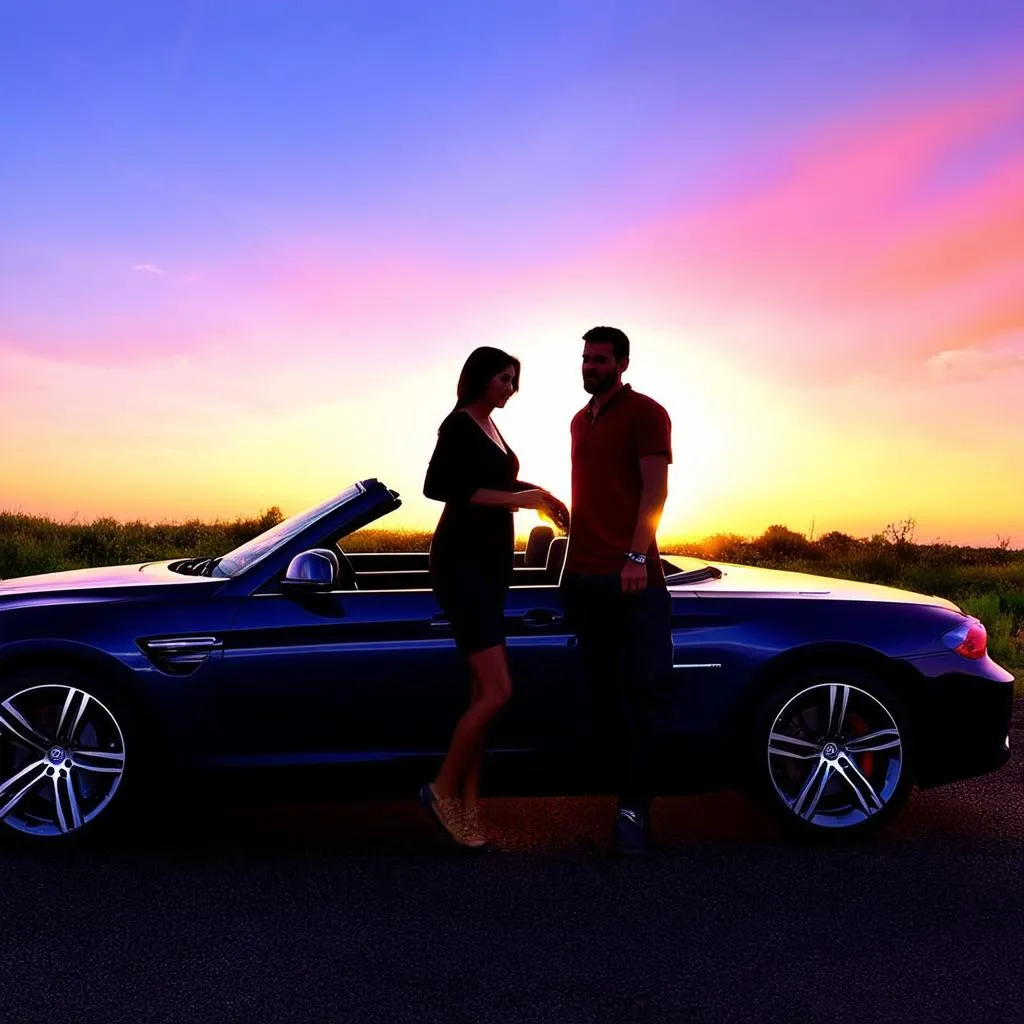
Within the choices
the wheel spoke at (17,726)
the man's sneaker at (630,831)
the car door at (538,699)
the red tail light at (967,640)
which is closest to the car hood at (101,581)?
the wheel spoke at (17,726)

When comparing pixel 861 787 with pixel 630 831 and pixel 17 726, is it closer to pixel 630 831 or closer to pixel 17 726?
pixel 630 831

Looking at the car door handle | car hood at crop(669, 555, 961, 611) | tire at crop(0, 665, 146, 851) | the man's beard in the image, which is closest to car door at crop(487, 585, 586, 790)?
the car door handle

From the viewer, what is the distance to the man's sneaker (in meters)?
5.37

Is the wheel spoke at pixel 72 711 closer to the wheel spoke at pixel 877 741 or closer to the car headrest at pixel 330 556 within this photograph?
the car headrest at pixel 330 556

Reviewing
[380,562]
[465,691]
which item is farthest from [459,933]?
[380,562]

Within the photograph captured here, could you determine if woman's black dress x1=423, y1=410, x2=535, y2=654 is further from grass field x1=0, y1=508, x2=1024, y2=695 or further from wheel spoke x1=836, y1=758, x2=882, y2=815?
grass field x1=0, y1=508, x2=1024, y2=695

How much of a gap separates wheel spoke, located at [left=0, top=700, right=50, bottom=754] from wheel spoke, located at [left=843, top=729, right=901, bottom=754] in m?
3.43

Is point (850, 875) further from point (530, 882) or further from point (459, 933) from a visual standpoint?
point (459, 933)

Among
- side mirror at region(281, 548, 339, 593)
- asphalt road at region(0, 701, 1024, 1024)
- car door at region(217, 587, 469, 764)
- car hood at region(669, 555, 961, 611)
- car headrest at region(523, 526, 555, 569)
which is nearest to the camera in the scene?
asphalt road at region(0, 701, 1024, 1024)

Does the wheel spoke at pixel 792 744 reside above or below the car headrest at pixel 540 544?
below

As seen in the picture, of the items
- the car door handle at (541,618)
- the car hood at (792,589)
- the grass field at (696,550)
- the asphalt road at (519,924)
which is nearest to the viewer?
the asphalt road at (519,924)

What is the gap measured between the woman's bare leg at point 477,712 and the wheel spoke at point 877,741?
1.56 meters

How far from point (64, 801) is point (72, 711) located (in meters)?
0.38

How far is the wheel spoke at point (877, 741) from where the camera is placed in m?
5.64
